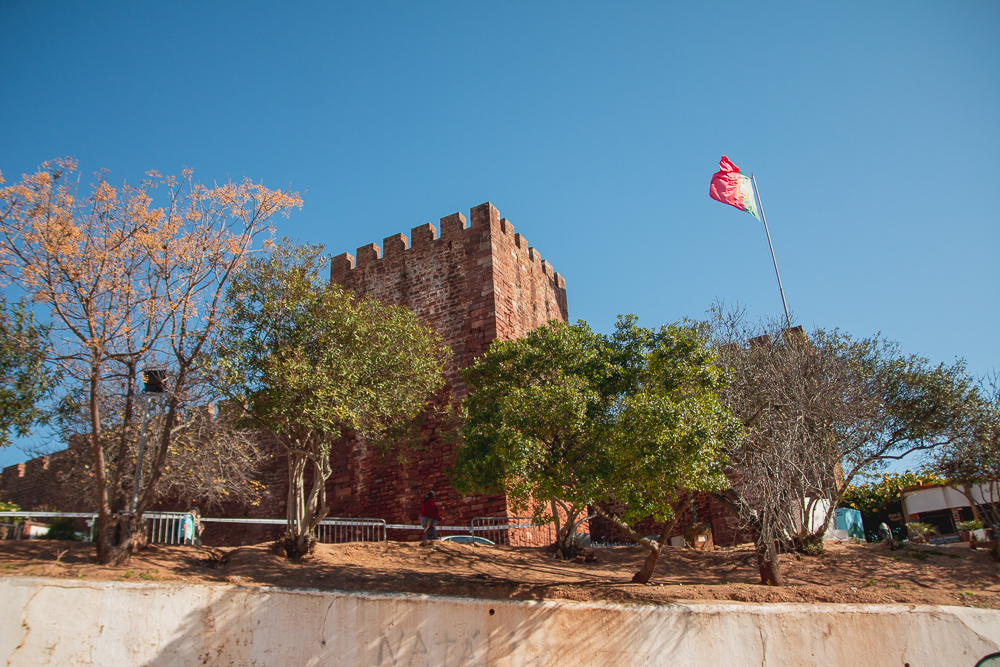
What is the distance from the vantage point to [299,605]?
7844mm

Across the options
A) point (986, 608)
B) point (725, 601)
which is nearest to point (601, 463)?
point (725, 601)

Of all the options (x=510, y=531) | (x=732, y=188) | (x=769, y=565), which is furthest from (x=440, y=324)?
(x=769, y=565)

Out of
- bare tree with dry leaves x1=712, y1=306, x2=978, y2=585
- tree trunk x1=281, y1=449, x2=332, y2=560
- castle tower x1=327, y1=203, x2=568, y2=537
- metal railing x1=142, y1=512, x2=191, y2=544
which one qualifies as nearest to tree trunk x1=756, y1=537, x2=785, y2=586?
bare tree with dry leaves x1=712, y1=306, x2=978, y2=585

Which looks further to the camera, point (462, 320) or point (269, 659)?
point (462, 320)

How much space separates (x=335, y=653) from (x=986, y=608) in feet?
29.7

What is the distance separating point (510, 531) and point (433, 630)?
5982 millimetres

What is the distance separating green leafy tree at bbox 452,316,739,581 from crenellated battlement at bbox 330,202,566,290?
7.27 meters

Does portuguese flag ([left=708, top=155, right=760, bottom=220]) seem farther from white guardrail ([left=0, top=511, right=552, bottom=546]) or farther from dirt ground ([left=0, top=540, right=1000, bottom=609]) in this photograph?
white guardrail ([left=0, top=511, right=552, bottom=546])

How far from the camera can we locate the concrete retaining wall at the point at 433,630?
7.00 metres

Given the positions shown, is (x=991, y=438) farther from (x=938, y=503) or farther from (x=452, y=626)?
(x=452, y=626)

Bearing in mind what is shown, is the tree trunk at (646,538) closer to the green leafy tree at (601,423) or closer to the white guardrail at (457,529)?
the green leafy tree at (601,423)

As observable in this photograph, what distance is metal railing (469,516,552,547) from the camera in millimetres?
13855

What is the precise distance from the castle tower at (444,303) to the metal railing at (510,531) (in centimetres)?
21

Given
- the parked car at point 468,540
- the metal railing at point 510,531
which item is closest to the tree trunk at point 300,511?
the parked car at point 468,540
